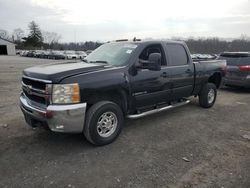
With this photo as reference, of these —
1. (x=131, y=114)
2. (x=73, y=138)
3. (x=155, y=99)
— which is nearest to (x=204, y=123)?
(x=155, y=99)

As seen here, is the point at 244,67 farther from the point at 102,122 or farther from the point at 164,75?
the point at 102,122

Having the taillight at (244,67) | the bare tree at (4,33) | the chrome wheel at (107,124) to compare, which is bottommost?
the chrome wheel at (107,124)

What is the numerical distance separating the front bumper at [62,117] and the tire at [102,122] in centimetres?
16

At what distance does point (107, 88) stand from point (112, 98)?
377 mm

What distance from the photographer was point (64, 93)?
135 inches

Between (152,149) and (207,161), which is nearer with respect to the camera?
(207,161)

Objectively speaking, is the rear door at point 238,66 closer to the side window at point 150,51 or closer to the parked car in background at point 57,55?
the side window at point 150,51

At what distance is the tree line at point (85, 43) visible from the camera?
49.6 meters

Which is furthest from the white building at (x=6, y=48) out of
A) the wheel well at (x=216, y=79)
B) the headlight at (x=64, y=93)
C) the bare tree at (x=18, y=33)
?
the headlight at (x=64, y=93)

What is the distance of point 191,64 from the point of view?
5.88m

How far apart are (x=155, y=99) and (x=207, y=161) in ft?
5.86

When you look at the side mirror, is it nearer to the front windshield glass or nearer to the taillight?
the front windshield glass

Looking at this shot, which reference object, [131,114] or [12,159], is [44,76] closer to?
Result: [12,159]

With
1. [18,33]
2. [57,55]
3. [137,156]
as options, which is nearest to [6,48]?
[57,55]
